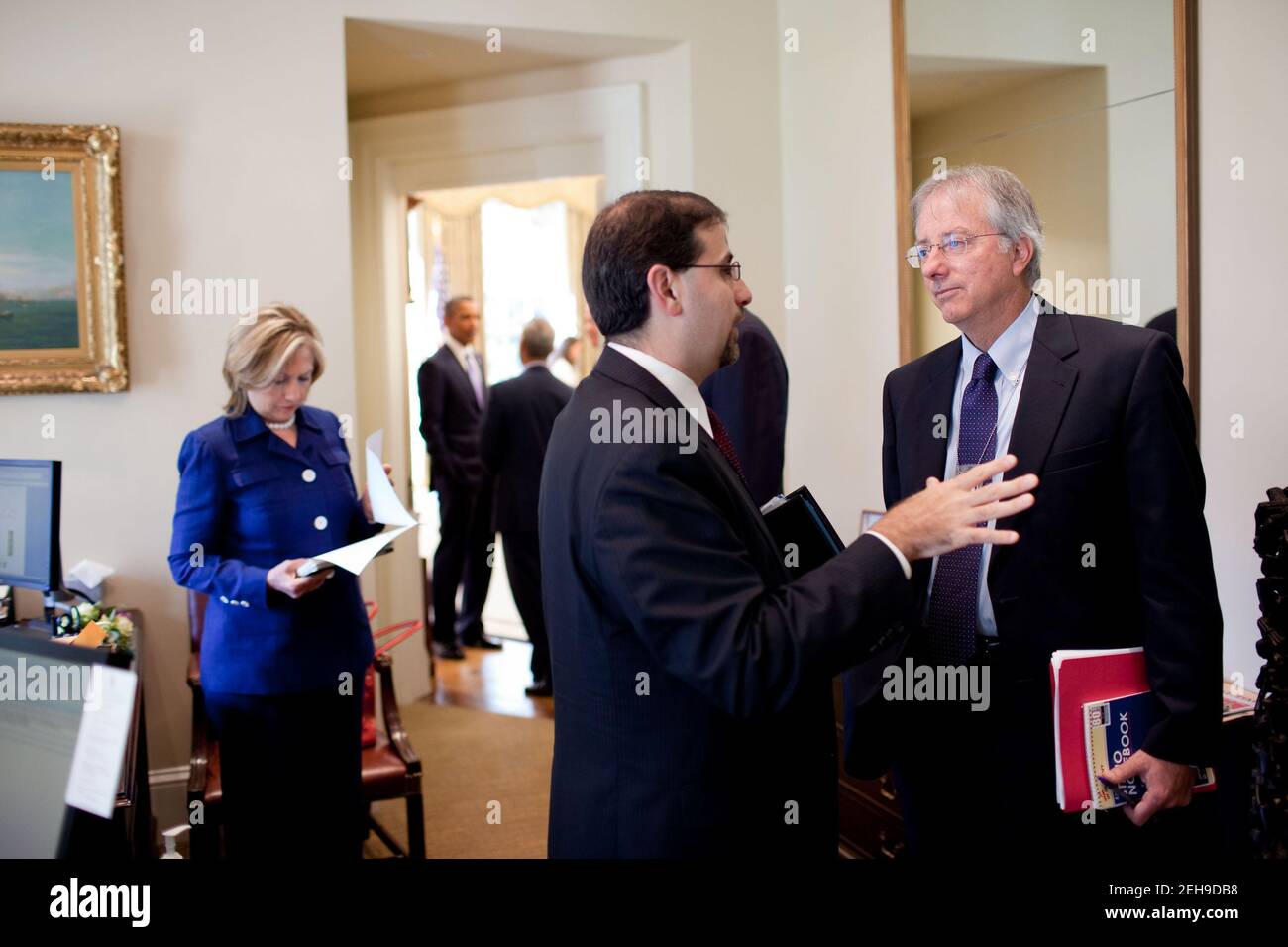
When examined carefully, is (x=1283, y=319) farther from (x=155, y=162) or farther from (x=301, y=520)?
(x=155, y=162)

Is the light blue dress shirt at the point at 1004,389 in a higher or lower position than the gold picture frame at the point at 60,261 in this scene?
lower

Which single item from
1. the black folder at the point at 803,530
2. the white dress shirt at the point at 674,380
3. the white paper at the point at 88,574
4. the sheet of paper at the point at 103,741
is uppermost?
the white dress shirt at the point at 674,380

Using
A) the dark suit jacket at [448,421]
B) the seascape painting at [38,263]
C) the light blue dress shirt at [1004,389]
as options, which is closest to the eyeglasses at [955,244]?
the light blue dress shirt at [1004,389]

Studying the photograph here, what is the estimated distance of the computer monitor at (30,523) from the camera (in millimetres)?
3107

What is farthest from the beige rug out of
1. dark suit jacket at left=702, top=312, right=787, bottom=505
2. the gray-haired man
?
the gray-haired man

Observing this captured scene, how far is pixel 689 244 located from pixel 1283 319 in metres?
1.52

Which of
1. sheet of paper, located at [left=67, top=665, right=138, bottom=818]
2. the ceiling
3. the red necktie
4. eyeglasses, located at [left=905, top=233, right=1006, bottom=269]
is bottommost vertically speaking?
sheet of paper, located at [left=67, top=665, right=138, bottom=818]

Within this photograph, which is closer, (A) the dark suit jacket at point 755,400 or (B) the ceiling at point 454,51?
(A) the dark suit jacket at point 755,400

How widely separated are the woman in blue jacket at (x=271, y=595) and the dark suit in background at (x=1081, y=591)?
1485 millimetres

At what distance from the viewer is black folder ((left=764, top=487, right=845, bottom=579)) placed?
6.07 ft

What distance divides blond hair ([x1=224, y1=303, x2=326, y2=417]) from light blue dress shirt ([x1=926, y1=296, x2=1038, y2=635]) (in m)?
1.62

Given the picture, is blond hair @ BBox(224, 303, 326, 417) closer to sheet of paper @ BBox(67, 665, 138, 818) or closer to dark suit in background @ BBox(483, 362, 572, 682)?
sheet of paper @ BBox(67, 665, 138, 818)

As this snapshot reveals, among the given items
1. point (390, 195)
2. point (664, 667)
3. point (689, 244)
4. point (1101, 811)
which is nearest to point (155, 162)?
point (390, 195)

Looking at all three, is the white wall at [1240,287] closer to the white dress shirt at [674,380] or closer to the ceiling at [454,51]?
the white dress shirt at [674,380]
